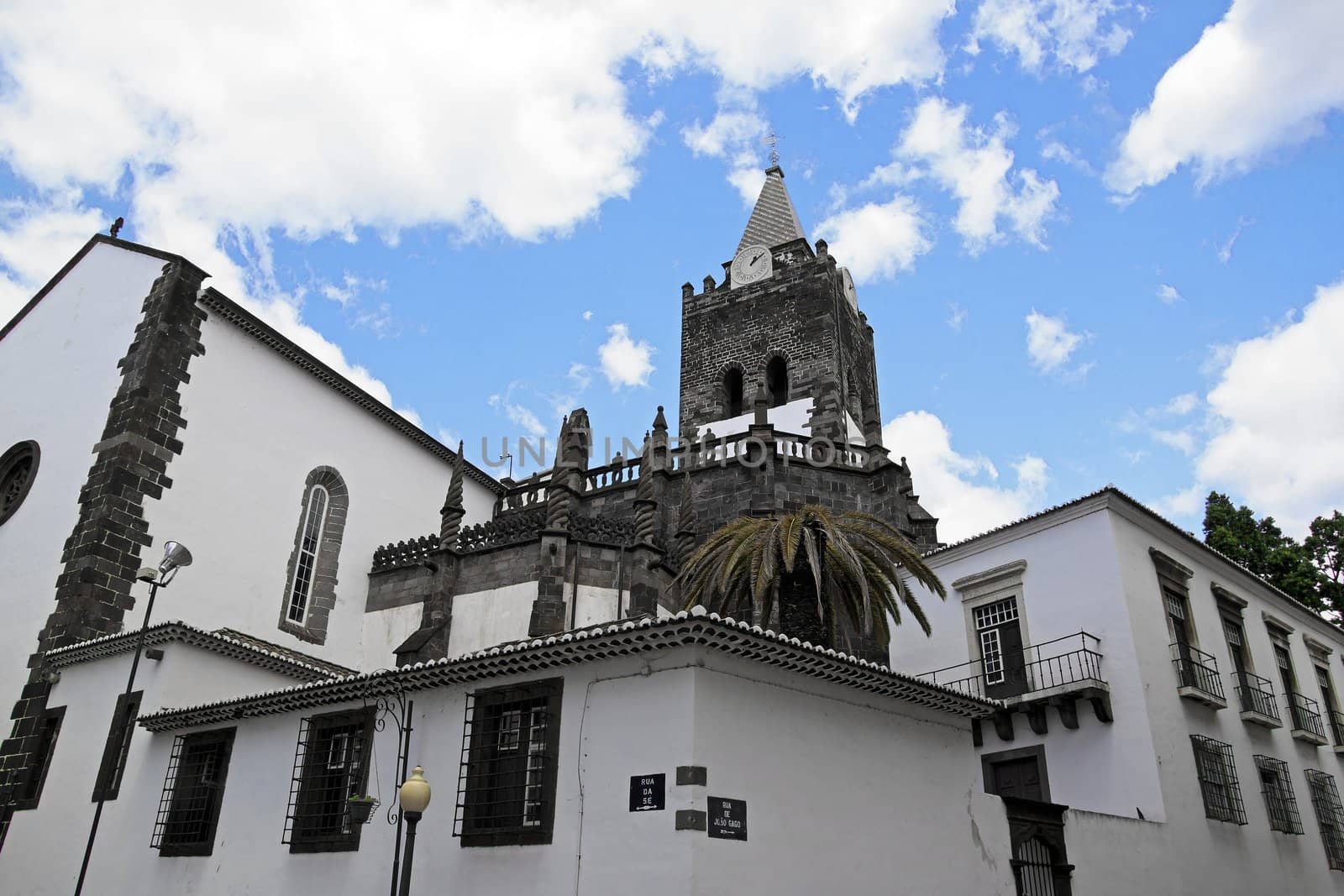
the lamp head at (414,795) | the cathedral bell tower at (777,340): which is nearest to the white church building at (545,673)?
the lamp head at (414,795)

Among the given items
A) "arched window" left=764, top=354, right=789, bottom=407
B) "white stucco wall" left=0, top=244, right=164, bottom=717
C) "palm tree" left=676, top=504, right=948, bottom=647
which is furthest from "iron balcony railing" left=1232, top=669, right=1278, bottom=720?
"white stucco wall" left=0, top=244, right=164, bottom=717

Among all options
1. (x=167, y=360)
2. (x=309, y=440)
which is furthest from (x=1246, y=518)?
(x=167, y=360)

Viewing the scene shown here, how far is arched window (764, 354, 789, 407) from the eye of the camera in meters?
38.8

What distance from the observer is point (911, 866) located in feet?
42.3

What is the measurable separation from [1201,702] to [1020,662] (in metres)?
3.37

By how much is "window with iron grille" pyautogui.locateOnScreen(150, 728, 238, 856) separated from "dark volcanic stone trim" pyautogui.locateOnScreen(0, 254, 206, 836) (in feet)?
13.9

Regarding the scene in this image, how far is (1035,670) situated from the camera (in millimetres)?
19125

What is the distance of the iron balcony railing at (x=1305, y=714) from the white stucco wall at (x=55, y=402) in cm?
2654

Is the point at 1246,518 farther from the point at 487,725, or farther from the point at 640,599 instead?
the point at 487,725

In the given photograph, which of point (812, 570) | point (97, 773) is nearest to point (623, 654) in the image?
point (812, 570)

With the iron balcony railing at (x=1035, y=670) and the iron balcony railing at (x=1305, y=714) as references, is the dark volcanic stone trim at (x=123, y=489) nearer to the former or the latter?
the iron balcony railing at (x=1035, y=670)

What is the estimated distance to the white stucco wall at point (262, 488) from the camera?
2180cm

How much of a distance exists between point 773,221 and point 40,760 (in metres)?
34.0

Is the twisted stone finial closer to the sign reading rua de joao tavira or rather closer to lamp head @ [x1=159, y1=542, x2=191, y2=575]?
lamp head @ [x1=159, y1=542, x2=191, y2=575]
